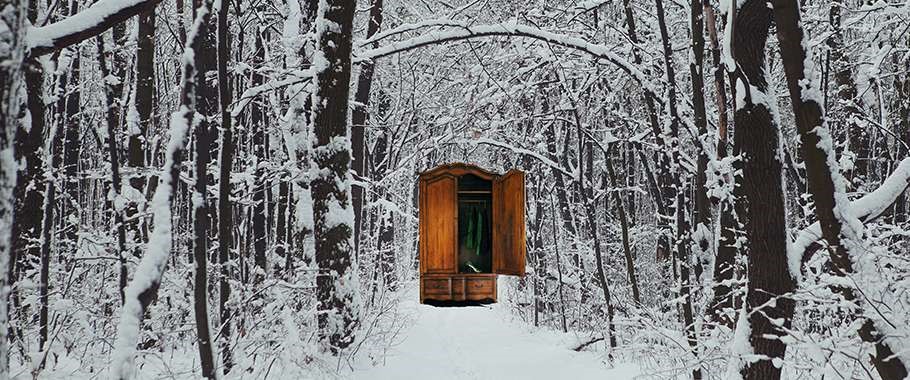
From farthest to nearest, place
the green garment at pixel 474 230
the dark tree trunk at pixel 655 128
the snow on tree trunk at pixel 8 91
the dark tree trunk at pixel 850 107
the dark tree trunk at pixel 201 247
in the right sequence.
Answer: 1. the dark tree trunk at pixel 850 107
2. the dark tree trunk at pixel 655 128
3. the dark tree trunk at pixel 201 247
4. the green garment at pixel 474 230
5. the snow on tree trunk at pixel 8 91

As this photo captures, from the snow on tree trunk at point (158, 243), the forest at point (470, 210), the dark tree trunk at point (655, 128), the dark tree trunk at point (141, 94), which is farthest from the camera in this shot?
the dark tree trunk at point (141, 94)

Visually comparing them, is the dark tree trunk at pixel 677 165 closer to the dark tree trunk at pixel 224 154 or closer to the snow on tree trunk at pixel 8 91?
the dark tree trunk at pixel 224 154

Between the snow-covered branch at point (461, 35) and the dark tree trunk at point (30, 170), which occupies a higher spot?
the snow-covered branch at point (461, 35)

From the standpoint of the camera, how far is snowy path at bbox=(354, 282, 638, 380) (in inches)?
396

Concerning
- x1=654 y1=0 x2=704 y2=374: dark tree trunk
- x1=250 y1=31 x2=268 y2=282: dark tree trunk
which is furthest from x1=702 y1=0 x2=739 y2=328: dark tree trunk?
x1=250 y1=31 x2=268 y2=282: dark tree trunk

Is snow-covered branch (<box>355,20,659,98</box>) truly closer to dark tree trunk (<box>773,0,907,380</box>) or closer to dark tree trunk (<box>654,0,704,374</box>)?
dark tree trunk (<box>654,0,704,374</box>)

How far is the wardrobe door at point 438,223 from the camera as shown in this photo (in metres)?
4.10

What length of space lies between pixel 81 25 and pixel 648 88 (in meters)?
6.13

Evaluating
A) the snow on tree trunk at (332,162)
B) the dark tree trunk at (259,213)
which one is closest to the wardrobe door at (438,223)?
the snow on tree trunk at (332,162)

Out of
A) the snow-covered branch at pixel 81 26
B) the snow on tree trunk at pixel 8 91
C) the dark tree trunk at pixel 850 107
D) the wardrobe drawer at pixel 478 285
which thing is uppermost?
the dark tree trunk at pixel 850 107

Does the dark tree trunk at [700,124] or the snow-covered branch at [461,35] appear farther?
the dark tree trunk at [700,124]

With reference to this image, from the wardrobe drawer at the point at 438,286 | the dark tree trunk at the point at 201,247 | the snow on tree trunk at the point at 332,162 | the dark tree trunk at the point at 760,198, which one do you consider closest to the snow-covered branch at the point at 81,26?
the dark tree trunk at the point at 201,247

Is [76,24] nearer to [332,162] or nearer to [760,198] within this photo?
[332,162]

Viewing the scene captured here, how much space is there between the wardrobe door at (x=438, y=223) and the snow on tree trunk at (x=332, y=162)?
12.7 ft
